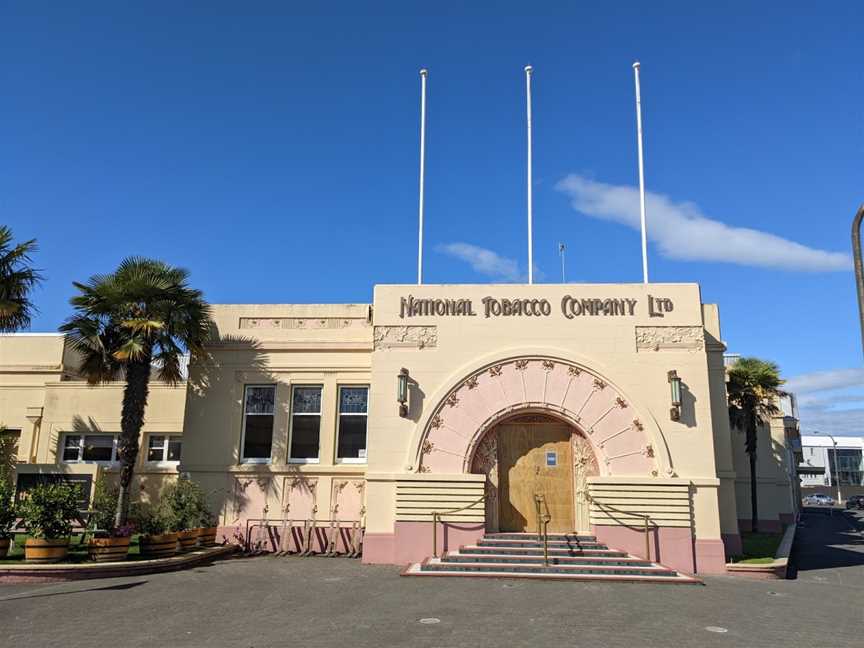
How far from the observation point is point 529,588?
12164 mm

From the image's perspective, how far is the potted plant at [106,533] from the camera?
563 inches

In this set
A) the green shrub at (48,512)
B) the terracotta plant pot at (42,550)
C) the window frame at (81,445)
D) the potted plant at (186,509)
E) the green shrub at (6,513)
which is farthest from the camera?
the window frame at (81,445)

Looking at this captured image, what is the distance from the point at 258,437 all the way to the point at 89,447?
24.8 ft

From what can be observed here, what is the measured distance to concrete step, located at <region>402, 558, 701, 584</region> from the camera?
13070mm

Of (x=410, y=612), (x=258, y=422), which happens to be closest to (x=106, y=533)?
(x=258, y=422)

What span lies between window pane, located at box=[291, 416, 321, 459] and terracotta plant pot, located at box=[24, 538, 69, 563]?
620 centimetres

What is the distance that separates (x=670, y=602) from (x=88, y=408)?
63.3 ft

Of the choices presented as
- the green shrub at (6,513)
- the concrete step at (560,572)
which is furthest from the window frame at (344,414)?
the green shrub at (6,513)

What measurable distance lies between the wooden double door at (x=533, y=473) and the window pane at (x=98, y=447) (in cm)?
1396

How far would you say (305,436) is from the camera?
18.7 meters

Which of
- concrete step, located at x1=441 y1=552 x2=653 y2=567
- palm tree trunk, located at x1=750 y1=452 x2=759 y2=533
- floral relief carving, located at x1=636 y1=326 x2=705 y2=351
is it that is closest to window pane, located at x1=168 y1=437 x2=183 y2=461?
concrete step, located at x1=441 y1=552 x2=653 y2=567

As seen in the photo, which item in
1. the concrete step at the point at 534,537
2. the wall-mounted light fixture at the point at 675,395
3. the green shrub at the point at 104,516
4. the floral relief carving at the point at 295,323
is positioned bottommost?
the concrete step at the point at 534,537

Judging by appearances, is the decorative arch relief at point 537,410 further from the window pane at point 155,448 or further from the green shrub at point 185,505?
the window pane at point 155,448

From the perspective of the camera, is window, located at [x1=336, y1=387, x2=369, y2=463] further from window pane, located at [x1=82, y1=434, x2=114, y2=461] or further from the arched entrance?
window pane, located at [x1=82, y1=434, x2=114, y2=461]
